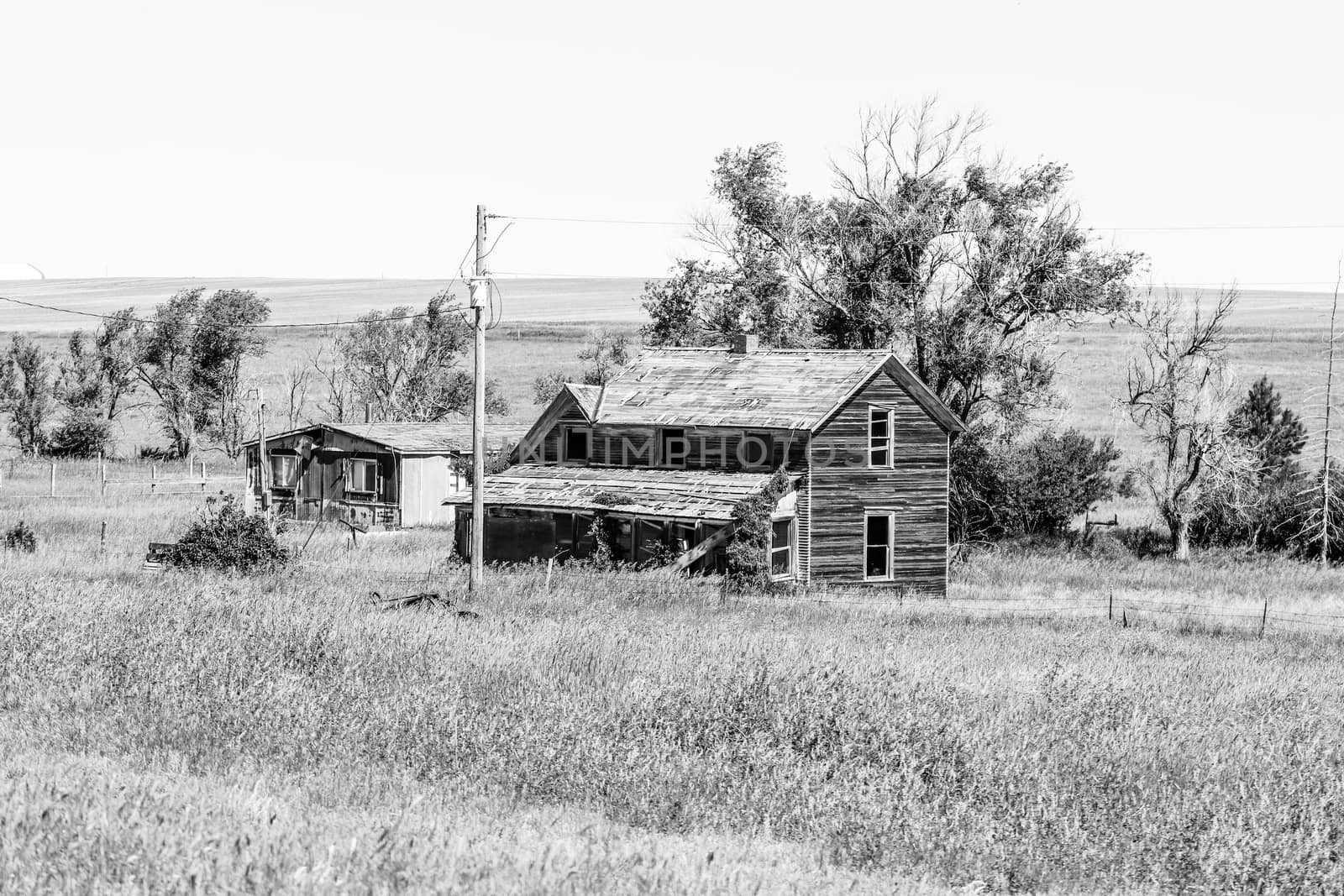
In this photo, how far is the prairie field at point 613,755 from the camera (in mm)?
5859

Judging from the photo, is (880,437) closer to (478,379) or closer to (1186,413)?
(478,379)

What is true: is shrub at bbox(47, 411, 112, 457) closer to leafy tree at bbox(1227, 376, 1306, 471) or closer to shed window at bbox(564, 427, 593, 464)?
shed window at bbox(564, 427, 593, 464)

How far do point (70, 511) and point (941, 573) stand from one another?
25.5 meters

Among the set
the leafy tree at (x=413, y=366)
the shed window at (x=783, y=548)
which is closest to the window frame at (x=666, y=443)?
the shed window at (x=783, y=548)

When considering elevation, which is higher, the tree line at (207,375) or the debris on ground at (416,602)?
the tree line at (207,375)

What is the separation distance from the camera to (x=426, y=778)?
8.36 meters

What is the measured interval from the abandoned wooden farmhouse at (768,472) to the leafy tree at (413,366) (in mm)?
32749

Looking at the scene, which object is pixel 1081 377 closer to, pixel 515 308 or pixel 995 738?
pixel 515 308

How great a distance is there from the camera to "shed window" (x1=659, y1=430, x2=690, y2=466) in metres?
31.3

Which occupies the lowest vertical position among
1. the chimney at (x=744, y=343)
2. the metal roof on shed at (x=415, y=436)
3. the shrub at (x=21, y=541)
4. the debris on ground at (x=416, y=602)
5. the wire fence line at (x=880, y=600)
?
the wire fence line at (x=880, y=600)

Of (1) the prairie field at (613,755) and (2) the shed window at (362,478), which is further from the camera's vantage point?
(2) the shed window at (362,478)

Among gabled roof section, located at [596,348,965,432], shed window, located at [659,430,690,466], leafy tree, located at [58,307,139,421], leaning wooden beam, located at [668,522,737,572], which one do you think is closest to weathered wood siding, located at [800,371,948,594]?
gabled roof section, located at [596,348,965,432]

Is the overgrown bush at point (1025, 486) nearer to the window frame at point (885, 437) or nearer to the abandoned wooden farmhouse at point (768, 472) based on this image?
the abandoned wooden farmhouse at point (768, 472)

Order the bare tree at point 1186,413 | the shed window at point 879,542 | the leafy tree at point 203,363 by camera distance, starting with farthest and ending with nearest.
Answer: the leafy tree at point 203,363
the bare tree at point 1186,413
the shed window at point 879,542
